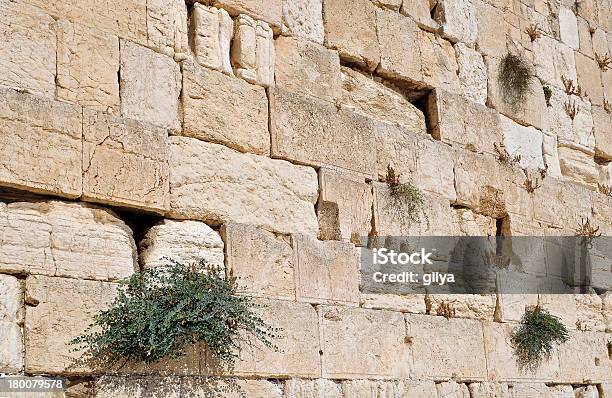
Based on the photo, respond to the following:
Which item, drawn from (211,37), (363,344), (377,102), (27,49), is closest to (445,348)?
(363,344)

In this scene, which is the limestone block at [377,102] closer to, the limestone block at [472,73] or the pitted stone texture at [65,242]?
the limestone block at [472,73]

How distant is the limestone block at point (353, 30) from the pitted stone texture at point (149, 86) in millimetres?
1576

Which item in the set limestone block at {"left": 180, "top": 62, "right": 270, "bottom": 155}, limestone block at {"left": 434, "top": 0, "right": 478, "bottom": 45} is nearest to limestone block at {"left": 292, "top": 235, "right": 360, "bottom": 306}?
limestone block at {"left": 180, "top": 62, "right": 270, "bottom": 155}

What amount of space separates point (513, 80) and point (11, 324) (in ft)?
17.5

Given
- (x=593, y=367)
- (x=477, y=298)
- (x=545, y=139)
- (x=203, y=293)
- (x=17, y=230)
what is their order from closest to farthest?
1. (x=17, y=230)
2. (x=203, y=293)
3. (x=477, y=298)
4. (x=593, y=367)
5. (x=545, y=139)

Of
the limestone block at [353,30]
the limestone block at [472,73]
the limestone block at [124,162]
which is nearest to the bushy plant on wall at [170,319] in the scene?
the limestone block at [124,162]

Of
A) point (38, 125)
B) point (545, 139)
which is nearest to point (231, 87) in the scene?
point (38, 125)

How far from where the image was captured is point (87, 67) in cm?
527

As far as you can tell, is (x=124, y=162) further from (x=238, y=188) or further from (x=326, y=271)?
(x=326, y=271)

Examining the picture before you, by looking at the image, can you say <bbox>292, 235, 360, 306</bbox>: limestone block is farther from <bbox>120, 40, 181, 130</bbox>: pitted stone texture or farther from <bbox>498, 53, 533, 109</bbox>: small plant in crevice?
<bbox>498, 53, 533, 109</bbox>: small plant in crevice

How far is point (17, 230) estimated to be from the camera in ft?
15.5

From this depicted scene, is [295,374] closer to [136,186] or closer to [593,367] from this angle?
[136,186]

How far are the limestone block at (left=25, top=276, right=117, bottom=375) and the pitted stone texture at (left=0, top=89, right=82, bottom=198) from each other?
0.51m

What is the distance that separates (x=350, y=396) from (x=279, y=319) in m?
0.75
